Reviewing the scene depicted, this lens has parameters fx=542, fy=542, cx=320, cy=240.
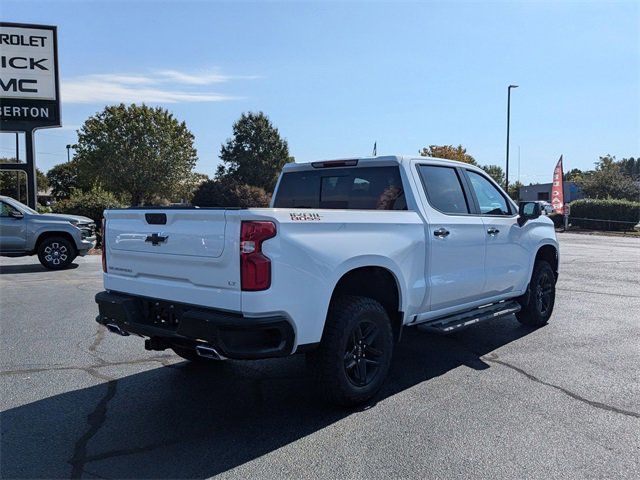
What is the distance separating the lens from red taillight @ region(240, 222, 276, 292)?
3516 mm

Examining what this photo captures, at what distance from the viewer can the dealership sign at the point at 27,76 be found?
18.8m

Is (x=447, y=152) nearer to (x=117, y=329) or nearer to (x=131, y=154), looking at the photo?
(x=131, y=154)

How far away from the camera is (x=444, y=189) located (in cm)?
545

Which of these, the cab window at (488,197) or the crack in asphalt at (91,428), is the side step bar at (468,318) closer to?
the cab window at (488,197)

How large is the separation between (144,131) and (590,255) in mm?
36068

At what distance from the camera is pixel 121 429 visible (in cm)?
386

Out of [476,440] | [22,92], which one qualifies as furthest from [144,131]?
[476,440]

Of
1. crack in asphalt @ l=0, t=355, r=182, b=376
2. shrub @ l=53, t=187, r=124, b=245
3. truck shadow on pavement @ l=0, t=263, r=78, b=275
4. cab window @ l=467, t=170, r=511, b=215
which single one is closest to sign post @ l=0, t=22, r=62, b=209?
shrub @ l=53, t=187, r=124, b=245

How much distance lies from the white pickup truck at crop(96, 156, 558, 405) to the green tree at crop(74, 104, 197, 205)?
39080mm

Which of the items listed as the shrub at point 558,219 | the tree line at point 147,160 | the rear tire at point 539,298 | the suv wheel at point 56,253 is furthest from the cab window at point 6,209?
the shrub at point 558,219

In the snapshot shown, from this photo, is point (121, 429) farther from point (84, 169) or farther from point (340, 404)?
point (84, 169)

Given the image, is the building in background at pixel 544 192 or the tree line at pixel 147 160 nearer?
the tree line at pixel 147 160

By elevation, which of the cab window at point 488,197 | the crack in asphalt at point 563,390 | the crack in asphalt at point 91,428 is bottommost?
the crack in asphalt at point 91,428

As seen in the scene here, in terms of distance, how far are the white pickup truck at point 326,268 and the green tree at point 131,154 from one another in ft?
128
